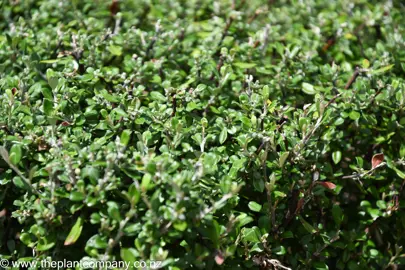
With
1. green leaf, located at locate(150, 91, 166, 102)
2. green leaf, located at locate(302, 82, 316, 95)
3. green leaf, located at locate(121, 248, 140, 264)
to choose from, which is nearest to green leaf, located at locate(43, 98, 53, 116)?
green leaf, located at locate(150, 91, 166, 102)

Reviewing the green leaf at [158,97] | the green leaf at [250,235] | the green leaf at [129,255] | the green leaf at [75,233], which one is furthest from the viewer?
the green leaf at [158,97]

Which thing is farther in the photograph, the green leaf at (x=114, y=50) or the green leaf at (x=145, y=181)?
the green leaf at (x=114, y=50)

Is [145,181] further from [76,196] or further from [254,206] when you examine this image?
[254,206]

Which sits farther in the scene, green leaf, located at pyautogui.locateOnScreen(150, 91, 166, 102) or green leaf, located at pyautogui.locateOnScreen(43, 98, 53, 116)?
green leaf, located at pyautogui.locateOnScreen(150, 91, 166, 102)

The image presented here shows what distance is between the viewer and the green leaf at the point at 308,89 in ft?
9.00

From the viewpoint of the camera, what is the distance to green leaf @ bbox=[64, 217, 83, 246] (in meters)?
2.00

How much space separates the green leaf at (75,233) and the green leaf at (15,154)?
0.33m

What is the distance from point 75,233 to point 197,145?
2.27 ft

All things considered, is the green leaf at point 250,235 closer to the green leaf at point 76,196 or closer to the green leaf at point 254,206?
the green leaf at point 254,206

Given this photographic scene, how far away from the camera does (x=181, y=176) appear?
6.29 ft

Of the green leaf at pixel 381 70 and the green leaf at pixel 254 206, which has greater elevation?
the green leaf at pixel 381 70

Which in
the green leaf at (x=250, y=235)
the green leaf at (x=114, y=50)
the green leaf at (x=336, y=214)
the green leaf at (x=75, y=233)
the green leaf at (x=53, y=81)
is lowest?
the green leaf at (x=336, y=214)

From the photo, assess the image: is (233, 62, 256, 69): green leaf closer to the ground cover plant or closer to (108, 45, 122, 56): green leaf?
the ground cover plant

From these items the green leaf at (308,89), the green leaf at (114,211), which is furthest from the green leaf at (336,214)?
the green leaf at (114,211)
